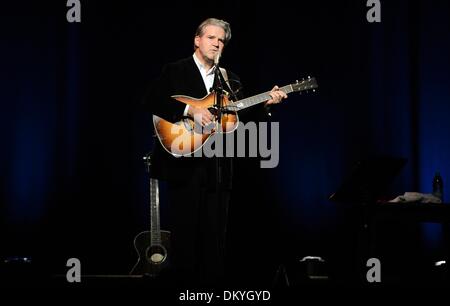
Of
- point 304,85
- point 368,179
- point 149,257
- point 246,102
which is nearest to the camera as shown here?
point 246,102

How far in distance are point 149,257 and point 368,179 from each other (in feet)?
5.64

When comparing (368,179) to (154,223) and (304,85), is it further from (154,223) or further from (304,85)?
(154,223)

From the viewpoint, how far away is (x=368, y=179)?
402cm

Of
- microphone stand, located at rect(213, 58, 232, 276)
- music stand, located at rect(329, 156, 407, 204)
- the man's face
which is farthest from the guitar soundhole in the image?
the man's face

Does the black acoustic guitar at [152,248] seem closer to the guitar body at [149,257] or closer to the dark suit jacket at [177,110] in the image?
the guitar body at [149,257]

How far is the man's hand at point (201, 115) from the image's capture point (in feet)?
11.3

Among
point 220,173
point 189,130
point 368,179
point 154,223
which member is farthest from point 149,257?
point 368,179

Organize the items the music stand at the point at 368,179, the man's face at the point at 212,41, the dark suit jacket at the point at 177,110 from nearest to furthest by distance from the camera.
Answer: the dark suit jacket at the point at 177,110
the man's face at the point at 212,41
the music stand at the point at 368,179

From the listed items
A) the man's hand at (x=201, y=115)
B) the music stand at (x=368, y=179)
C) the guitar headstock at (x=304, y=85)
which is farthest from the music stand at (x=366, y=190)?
the man's hand at (x=201, y=115)

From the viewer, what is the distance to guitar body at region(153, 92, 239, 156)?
11.3ft

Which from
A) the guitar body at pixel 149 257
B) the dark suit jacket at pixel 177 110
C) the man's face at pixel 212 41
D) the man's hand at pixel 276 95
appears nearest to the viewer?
the dark suit jacket at pixel 177 110

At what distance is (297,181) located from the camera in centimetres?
502

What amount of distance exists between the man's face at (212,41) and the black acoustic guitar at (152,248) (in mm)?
1425
